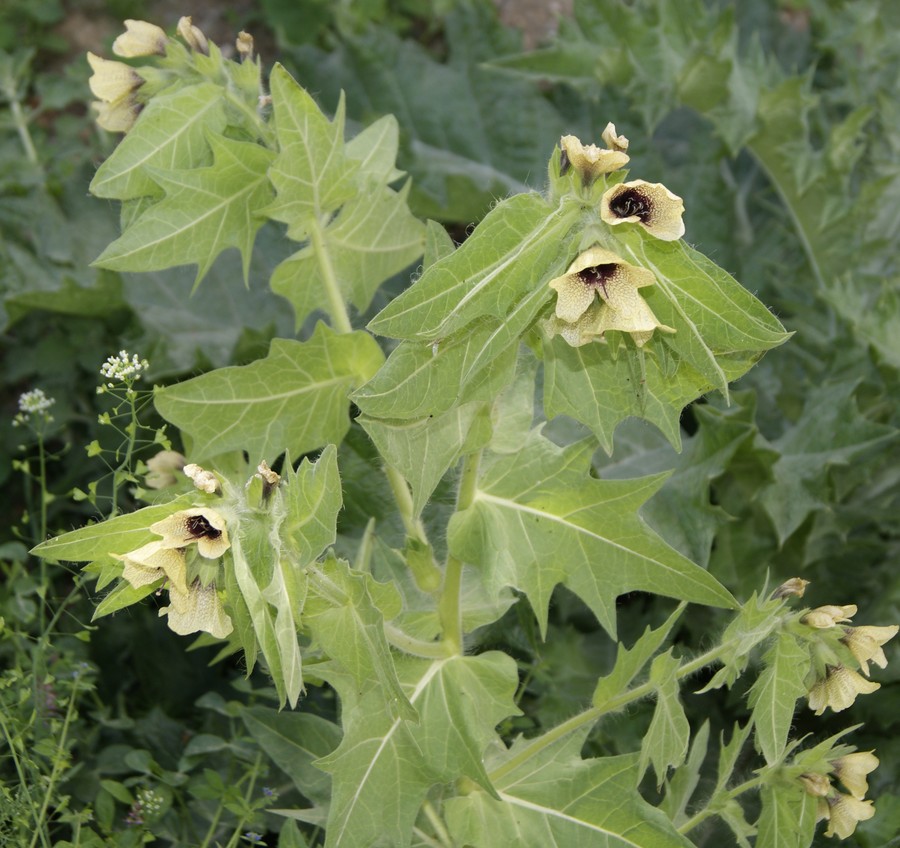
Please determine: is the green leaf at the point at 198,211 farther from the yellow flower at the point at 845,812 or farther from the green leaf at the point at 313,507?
the yellow flower at the point at 845,812

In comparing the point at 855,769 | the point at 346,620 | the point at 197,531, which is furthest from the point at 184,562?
the point at 855,769

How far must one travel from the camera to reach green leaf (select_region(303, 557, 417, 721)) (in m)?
1.49

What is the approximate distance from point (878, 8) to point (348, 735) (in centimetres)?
263

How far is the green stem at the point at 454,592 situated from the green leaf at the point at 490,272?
17.2 inches

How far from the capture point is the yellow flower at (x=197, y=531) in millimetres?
1282

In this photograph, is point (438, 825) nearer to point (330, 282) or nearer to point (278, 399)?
point (278, 399)

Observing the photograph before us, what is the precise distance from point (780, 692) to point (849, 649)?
4.8 inches

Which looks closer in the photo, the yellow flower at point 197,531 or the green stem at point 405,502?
the yellow flower at point 197,531

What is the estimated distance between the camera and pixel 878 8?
10.6ft

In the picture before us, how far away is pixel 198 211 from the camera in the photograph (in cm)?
178

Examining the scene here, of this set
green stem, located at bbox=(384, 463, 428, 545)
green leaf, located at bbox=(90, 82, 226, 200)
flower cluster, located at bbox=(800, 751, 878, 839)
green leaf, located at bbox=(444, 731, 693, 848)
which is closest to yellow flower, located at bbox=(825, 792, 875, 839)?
flower cluster, located at bbox=(800, 751, 878, 839)

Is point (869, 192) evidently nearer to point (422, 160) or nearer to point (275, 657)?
point (422, 160)

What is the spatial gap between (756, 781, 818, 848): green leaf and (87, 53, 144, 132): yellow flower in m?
1.41

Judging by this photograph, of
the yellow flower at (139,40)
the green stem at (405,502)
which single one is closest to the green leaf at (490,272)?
the green stem at (405,502)
